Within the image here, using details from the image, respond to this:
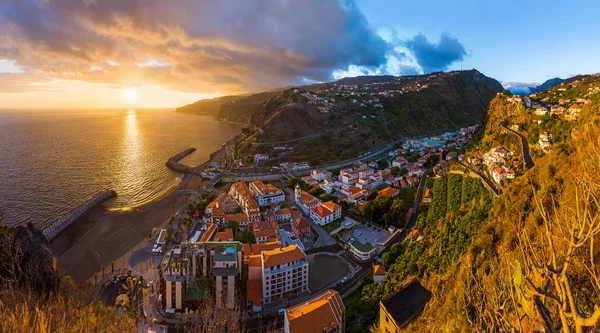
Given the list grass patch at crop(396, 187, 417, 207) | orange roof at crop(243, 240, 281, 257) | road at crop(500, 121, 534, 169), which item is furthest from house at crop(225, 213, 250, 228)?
road at crop(500, 121, 534, 169)

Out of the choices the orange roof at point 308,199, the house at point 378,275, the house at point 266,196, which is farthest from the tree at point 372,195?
the house at point 378,275

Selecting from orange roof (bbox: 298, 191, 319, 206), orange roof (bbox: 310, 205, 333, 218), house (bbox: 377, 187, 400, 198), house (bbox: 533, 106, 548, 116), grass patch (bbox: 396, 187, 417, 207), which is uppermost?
house (bbox: 533, 106, 548, 116)

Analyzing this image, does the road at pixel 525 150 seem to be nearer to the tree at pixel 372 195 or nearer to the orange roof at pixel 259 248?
the tree at pixel 372 195

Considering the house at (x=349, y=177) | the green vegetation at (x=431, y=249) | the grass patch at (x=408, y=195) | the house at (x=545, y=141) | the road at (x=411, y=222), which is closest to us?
the green vegetation at (x=431, y=249)

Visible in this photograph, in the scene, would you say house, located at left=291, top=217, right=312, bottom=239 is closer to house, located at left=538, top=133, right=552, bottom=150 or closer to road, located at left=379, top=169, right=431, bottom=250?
road, located at left=379, top=169, right=431, bottom=250

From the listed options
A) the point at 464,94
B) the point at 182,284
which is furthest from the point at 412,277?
the point at 464,94

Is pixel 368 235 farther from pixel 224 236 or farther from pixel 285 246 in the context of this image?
pixel 224 236
